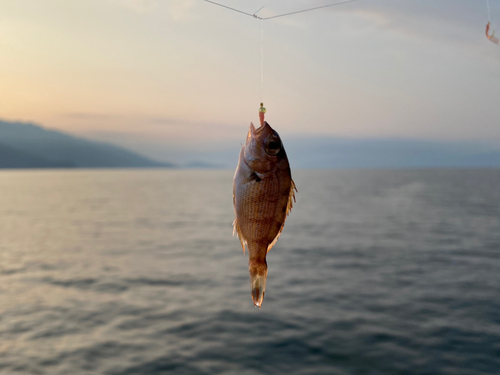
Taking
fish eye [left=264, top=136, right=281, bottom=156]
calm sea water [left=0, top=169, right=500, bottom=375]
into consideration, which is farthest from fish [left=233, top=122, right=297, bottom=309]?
calm sea water [left=0, top=169, right=500, bottom=375]

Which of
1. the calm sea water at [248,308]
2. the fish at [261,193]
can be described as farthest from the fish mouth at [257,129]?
the calm sea water at [248,308]

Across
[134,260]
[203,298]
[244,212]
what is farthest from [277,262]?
[244,212]

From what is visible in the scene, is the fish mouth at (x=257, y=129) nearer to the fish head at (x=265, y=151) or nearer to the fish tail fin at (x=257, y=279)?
the fish head at (x=265, y=151)

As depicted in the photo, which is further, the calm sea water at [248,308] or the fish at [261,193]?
the calm sea water at [248,308]

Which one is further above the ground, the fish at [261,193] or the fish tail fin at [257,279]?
the fish at [261,193]

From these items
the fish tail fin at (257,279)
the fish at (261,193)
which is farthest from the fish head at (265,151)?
the fish tail fin at (257,279)

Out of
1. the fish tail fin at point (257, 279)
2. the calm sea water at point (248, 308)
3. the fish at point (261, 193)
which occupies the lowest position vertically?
the calm sea water at point (248, 308)

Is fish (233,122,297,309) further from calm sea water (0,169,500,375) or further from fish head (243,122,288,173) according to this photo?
calm sea water (0,169,500,375)

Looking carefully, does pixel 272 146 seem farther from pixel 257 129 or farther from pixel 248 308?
pixel 248 308
